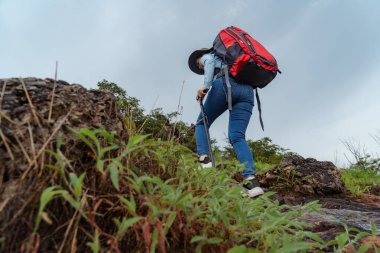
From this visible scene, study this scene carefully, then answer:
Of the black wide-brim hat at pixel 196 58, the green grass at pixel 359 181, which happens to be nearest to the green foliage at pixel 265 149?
the green grass at pixel 359 181

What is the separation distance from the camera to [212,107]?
15.0 ft

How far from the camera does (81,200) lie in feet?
4.50

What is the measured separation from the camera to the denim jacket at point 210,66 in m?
4.53

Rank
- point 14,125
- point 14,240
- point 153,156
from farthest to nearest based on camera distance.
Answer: point 153,156 → point 14,125 → point 14,240

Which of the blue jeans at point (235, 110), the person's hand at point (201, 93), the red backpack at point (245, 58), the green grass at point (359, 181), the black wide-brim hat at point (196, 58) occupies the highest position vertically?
the black wide-brim hat at point (196, 58)

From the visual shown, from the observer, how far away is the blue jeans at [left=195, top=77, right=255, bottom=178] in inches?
169

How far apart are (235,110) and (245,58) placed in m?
0.65

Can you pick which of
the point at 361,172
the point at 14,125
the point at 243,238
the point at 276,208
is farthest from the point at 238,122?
the point at 361,172

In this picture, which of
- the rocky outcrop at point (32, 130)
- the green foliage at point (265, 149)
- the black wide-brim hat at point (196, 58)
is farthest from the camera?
the green foliage at point (265, 149)

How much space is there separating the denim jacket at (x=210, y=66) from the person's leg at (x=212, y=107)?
0.09 metres

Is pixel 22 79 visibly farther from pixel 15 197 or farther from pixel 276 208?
pixel 276 208

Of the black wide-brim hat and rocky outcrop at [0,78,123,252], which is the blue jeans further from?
rocky outcrop at [0,78,123,252]

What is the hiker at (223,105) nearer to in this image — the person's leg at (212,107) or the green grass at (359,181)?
the person's leg at (212,107)

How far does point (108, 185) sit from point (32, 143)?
359mm
